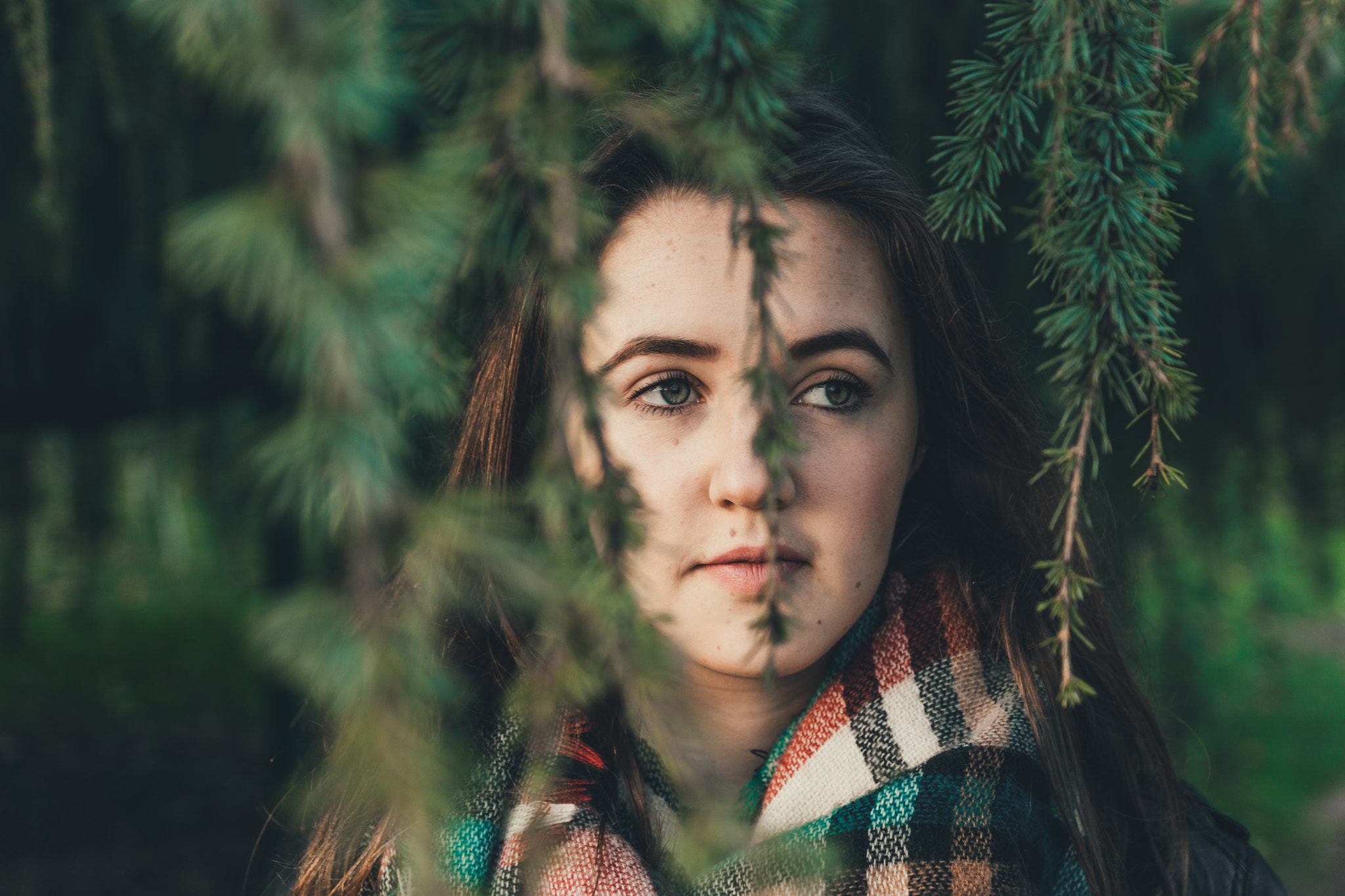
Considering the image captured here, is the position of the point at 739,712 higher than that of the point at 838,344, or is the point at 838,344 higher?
the point at 838,344

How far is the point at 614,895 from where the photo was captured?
0.90 metres

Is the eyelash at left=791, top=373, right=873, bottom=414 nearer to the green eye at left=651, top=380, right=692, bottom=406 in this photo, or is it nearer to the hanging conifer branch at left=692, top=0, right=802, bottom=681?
the green eye at left=651, top=380, right=692, bottom=406

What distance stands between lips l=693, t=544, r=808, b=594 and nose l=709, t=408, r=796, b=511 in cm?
5

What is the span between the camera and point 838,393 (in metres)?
0.97

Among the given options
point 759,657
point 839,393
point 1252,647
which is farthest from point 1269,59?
point 1252,647

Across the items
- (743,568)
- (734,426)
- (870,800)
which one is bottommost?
(870,800)

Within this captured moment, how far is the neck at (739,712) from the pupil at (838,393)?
331 mm

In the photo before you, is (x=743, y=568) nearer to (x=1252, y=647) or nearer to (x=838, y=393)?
(x=838, y=393)

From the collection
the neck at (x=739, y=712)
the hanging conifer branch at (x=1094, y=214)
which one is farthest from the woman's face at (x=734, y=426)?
the hanging conifer branch at (x=1094, y=214)

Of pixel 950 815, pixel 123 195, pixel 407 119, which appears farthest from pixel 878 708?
pixel 123 195

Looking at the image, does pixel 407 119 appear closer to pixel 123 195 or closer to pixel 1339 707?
pixel 123 195

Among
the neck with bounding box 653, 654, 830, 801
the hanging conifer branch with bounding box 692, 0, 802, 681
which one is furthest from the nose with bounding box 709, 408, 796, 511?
the hanging conifer branch with bounding box 692, 0, 802, 681

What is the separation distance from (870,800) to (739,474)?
433 mm

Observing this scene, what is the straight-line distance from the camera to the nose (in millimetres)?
815
